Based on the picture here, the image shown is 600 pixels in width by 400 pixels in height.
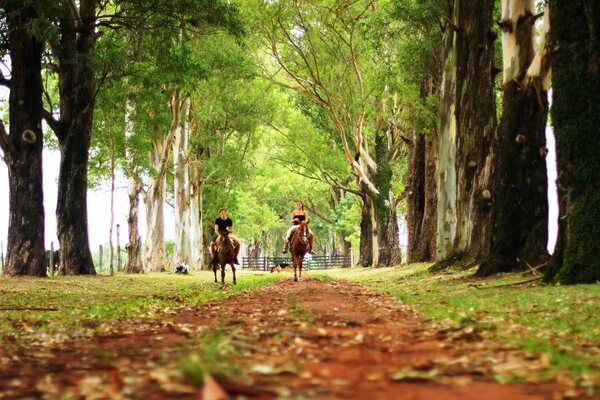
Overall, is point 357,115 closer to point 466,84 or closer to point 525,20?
point 466,84

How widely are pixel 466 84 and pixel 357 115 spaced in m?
15.5

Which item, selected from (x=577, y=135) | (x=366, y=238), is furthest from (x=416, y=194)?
(x=577, y=135)

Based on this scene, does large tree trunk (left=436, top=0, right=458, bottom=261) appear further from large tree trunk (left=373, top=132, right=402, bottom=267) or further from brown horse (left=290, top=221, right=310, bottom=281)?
large tree trunk (left=373, top=132, right=402, bottom=267)

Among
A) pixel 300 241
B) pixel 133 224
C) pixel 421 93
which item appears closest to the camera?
pixel 300 241

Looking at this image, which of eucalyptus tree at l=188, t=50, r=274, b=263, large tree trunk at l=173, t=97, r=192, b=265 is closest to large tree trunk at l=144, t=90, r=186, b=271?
large tree trunk at l=173, t=97, r=192, b=265

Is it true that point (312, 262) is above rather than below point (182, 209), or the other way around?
below

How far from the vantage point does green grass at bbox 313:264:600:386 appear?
4.60 meters

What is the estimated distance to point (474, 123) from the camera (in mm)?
20281

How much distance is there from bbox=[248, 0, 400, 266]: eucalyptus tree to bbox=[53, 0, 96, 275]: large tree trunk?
1100cm

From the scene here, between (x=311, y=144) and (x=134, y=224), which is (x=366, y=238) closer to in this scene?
(x=311, y=144)

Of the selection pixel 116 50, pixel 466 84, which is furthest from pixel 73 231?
pixel 466 84

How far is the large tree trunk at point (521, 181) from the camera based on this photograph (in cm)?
1520

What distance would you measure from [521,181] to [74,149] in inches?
614

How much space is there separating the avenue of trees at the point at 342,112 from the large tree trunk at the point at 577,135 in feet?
0.08
